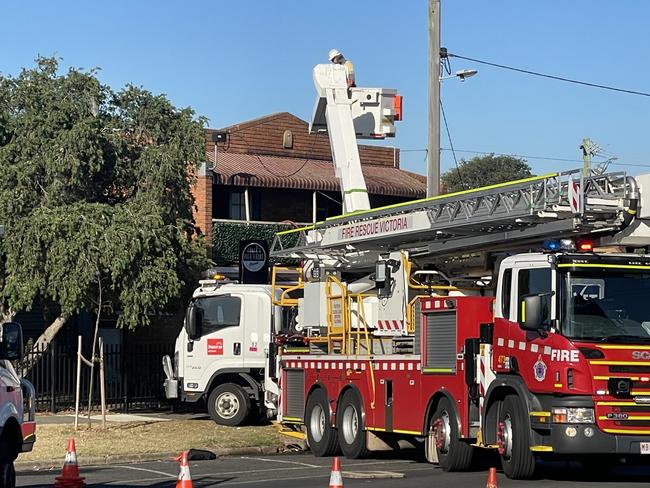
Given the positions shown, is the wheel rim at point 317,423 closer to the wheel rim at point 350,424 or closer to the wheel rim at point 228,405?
the wheel rim at point 350,424

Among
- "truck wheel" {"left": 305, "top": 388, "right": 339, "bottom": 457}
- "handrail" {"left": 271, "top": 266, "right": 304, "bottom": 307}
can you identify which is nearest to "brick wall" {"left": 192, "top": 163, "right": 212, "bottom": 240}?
"handrail" {"left": 271, "top": 266, "right": 304, "bottom": 307}

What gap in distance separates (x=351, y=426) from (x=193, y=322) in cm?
654

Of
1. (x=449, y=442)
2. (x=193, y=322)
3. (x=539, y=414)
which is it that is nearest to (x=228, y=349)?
(x=193, y=322)

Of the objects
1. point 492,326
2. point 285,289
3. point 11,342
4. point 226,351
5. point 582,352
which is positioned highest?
point 285,289

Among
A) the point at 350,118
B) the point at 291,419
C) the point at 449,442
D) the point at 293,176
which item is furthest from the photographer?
the point at 293,176

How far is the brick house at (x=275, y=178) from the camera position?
36.4 m

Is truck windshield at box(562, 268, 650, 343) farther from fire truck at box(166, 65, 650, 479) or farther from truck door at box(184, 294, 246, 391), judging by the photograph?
truck door at box(184, 294, 246, 391)

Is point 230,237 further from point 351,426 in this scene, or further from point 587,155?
point 587,155

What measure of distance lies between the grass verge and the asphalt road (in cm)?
111

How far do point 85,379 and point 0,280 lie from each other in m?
3.75

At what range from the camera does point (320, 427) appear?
19547 millimetres

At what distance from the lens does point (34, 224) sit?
24312mm

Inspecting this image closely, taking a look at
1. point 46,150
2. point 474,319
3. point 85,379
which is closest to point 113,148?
point 46,150

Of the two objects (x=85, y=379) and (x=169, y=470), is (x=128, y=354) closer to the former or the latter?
(x=85, y=379)
